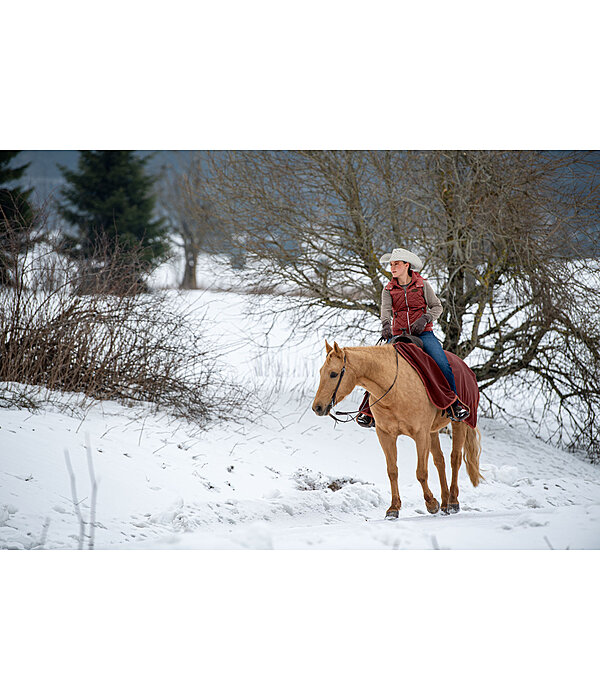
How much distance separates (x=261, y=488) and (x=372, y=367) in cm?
140

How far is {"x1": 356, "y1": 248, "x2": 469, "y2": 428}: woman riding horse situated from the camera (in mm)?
3990

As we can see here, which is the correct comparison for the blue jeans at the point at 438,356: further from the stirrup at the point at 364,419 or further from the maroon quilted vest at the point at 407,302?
the stirrup at the point at 364,419

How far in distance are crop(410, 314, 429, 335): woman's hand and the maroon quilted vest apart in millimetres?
Answer: 27

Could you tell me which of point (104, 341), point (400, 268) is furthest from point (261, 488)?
point (104, 341)

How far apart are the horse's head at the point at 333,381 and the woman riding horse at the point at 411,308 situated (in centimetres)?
65

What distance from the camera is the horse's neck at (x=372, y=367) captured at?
3.57m

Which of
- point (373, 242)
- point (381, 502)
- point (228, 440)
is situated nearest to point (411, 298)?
point (381, 502)

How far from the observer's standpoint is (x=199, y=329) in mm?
6133

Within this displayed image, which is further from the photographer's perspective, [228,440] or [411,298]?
[228,440]

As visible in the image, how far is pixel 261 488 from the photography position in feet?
14.5

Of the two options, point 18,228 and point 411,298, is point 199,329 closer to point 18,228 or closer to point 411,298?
point 18,228

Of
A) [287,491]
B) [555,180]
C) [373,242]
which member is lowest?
[287,491]
